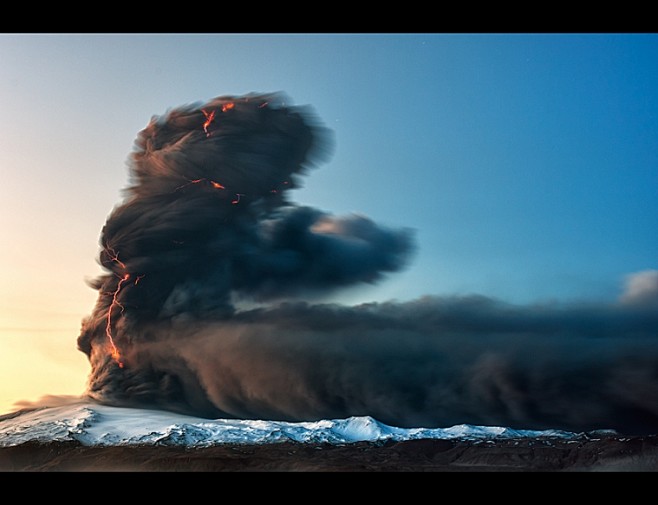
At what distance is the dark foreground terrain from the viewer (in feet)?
171

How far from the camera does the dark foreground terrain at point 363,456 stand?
5222cm

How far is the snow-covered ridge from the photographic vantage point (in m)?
52.2

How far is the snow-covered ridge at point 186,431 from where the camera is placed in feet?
171

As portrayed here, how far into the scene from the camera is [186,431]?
2173 inches

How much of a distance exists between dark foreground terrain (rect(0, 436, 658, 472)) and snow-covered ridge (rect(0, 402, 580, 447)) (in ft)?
2.34

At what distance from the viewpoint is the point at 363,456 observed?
5684 centimetres

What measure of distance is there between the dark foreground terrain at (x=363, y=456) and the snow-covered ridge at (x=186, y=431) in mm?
714

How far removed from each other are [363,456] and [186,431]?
1716cm
